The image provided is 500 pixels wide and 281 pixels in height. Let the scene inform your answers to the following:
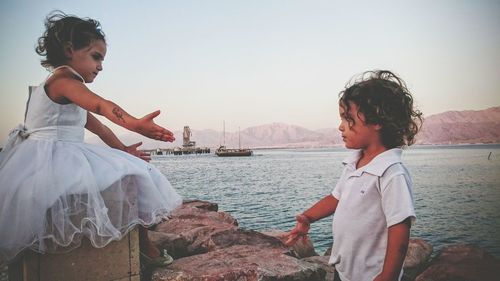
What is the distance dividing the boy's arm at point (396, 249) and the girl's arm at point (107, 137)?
1.98m

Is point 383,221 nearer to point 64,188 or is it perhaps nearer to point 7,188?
point 64,188

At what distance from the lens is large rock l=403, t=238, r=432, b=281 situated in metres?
5.26

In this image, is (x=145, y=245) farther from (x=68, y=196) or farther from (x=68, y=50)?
(x=68, y=50)

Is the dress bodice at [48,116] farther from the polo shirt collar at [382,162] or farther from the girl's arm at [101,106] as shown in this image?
the polo shirt collar at [382,162]

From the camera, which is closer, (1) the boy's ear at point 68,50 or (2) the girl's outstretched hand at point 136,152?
(1) the boy's ear at point 68,50

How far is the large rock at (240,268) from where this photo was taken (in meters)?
2.64

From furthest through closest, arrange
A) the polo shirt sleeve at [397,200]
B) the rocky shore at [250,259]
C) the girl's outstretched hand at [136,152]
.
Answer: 1. the girl's outstretched hand at [136,152]
2. the rocky shore at [250,259]
3. the polo shirt sleeve at [397,200]

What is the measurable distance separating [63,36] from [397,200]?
7.67 ft

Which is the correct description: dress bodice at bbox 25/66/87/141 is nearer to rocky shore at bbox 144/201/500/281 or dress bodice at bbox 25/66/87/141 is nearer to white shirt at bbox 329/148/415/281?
rocky shore at bbox 144/201/500/281

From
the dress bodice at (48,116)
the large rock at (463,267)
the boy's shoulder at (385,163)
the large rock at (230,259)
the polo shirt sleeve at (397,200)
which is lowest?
the large rock at (463,267)

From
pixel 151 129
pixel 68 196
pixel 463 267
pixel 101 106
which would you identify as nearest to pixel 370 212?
pixel 151 129

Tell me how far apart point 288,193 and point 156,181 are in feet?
63.2

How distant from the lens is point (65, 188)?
200cm

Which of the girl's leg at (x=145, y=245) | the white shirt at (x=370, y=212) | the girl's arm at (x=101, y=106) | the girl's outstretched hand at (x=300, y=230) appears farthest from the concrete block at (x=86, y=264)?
the white shirt at (x=370, y=212)
